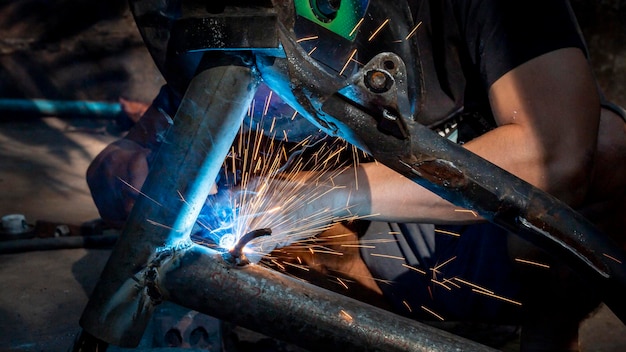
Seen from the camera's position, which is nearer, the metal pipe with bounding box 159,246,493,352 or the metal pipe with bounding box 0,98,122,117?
the metal pipe with bounding box 159,246,493,352

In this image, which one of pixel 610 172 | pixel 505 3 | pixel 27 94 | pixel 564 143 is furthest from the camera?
pixel 27 94

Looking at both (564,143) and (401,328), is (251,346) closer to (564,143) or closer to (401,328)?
(401,328)

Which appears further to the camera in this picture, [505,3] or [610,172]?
[610,172]

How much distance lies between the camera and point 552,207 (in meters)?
1.38

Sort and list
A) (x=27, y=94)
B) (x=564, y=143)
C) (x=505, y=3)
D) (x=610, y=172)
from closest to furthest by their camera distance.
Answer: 1. (x=564, y=143)
2. (x=505, y=3)
3. (x=610, y=172)
4. (x=27, y=94)

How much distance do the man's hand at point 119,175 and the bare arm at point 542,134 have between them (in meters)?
1.23

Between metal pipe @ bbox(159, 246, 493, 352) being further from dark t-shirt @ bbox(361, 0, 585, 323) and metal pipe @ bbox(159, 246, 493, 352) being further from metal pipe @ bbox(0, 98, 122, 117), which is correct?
metal pipe @ bbox(0, 98, 122, 117)

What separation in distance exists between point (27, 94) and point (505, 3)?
5.26 meters

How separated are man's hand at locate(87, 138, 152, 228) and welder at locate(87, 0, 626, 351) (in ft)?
0.83

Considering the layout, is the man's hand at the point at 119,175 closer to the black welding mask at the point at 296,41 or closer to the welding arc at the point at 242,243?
the black welding mask at the point at 296,41

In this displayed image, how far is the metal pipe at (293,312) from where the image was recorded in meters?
1.31

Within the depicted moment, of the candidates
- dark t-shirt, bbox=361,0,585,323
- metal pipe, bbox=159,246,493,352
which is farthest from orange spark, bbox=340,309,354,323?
dark t-shirt, bbox=361,0,585,323

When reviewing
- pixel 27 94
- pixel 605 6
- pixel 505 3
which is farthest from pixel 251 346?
pixel 605 6

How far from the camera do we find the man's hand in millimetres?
2635
